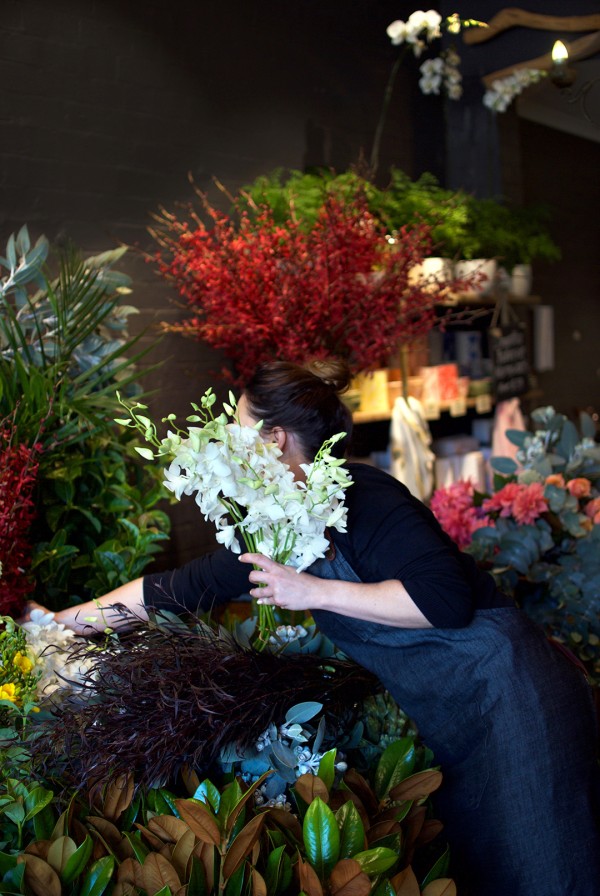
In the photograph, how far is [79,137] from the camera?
3244 millimetres

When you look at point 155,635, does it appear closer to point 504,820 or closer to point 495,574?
point 504,820

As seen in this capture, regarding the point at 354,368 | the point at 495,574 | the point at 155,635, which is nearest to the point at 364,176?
the point at 354,368

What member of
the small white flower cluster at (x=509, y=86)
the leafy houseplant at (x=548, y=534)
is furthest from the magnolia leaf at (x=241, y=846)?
the small white flower cluster at (x=509, y=86)

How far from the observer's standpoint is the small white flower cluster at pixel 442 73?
476 centimetres

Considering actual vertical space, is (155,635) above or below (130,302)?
below

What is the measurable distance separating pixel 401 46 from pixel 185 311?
233 cm

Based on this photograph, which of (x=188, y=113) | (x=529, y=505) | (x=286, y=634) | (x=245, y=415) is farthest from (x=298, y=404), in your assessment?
(x=188, y=113)

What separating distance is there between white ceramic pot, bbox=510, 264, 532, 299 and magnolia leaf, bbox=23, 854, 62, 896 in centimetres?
430

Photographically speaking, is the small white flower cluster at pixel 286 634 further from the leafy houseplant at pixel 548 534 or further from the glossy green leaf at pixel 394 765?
the leafy houseplant at pixel 548 534

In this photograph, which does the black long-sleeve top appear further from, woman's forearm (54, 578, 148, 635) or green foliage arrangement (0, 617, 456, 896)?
green foliage arrangement (0, 617, 456, 896)

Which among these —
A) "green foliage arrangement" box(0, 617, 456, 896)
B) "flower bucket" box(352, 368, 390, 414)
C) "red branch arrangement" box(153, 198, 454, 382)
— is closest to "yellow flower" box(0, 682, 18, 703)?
"green foliage arrangement" box(0, 617, 456, 896)

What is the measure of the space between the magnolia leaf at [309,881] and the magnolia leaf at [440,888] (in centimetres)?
20

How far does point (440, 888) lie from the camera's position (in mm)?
1246

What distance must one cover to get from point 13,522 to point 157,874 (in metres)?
0.89
